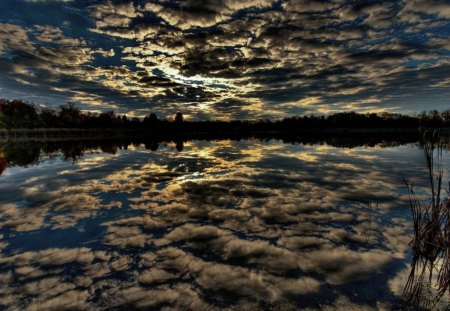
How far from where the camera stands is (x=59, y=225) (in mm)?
8758

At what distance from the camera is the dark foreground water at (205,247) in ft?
16.3

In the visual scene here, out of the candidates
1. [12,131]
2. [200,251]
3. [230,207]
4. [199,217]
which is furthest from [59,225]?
[12,131]

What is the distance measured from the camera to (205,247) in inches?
277

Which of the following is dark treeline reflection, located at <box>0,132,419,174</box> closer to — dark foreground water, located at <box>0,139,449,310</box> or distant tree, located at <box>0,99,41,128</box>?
dark foreground water, located at <box>0,139,449,310</box>

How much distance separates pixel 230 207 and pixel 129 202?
4432 millimetres

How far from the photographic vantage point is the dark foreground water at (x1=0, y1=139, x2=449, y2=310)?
4.96 meters

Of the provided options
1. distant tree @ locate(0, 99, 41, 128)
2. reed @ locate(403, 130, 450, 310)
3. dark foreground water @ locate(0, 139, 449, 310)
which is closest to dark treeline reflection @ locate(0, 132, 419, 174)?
dark foreground water @ locate(0, 139, 449, 310)

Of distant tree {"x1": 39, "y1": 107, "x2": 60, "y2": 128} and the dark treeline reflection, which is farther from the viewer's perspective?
distant tree {"x1": 39, "y1": 107, "x2": 60, "y2": 128}

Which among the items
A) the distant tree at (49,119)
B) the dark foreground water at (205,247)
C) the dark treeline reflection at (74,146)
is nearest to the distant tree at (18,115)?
the distant tree at (49,119)

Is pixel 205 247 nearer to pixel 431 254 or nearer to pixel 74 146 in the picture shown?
pixel 431 254

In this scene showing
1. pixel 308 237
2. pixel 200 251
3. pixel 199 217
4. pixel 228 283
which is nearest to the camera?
pixel 228 283

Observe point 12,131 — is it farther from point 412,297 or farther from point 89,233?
point 412,297

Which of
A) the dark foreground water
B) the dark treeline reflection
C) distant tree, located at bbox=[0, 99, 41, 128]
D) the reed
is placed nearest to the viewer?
the reed

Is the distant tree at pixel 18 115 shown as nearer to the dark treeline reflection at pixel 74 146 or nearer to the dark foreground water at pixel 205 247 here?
the dark treeline reflection at pixel 74 146
